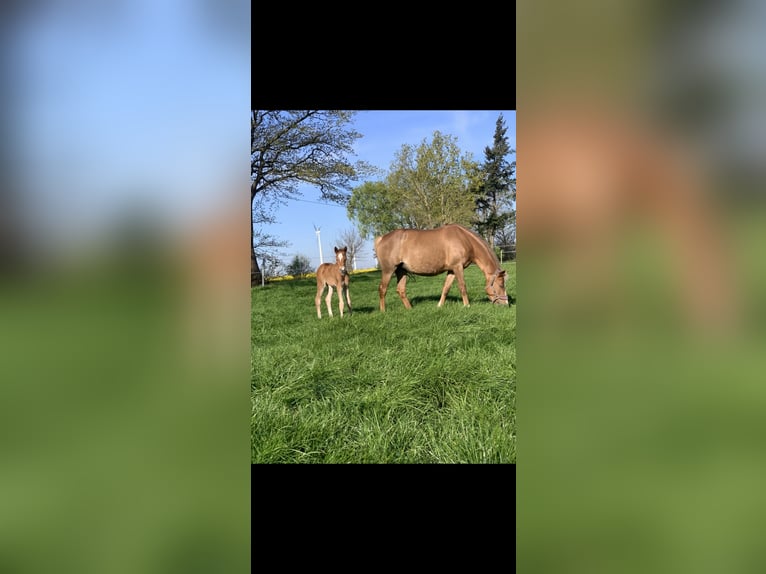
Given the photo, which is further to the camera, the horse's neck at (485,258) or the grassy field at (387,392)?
the horse's neck at (485,258)

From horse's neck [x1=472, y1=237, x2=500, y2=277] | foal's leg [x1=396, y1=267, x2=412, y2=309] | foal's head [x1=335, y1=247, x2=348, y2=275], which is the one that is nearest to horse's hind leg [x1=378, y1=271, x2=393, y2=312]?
foal's leg [x1=396, y1=267, x2=412, y2=309]

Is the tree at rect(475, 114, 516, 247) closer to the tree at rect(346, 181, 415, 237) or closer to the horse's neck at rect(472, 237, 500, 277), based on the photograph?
the tree at rect(346, 181, 415, 237)

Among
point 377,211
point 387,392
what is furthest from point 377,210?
point 387,392

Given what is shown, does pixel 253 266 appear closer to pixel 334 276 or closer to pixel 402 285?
pixel 334 276

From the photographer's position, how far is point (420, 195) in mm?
15547

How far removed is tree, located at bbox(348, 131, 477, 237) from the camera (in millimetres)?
14797

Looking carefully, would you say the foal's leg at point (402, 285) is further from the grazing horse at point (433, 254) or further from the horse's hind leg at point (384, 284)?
the horse's hind leg at point (384, 284)
